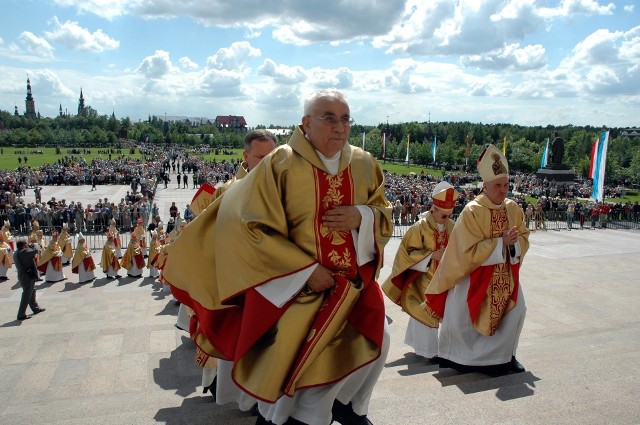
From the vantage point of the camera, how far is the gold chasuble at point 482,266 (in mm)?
6703

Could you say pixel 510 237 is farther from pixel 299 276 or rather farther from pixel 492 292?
pixel 299 276

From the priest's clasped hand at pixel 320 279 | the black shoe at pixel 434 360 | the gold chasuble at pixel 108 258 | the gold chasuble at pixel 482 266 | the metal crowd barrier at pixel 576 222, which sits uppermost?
the priest's clasped hand at pixel 320 279

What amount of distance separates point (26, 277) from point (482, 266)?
959 centimetres

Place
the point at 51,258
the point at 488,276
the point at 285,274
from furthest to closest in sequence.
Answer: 1. the point at 51,258
2. the point at 488,276
3. the point at 285,274

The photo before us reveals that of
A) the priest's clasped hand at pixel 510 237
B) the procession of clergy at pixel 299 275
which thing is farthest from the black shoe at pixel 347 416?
the priest's clasped hand at pixel 510 237

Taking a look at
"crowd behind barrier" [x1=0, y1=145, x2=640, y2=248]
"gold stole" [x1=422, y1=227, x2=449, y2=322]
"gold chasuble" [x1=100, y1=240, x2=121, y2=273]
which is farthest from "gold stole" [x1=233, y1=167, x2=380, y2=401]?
"crowd behind barrier" [x1=0, y1=145, x2=640, y2=248]

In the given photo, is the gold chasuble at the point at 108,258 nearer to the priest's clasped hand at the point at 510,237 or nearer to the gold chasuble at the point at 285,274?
the priest's clasped hand at the point at 510,237

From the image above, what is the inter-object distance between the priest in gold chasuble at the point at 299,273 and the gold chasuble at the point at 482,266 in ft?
9.91

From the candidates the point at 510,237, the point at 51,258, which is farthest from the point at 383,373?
the point at 51,258

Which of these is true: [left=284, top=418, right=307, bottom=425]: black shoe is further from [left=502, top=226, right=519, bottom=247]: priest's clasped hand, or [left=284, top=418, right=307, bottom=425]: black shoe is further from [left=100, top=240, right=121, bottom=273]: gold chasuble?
[left=100, top=240, right=121, bottom=273]: gold chasuble

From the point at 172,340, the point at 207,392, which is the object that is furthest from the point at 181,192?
the point at 207,392

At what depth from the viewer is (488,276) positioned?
22.3 feet

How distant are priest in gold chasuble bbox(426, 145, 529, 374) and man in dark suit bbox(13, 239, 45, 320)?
887cm

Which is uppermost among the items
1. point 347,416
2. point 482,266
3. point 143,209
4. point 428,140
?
point 428,140
